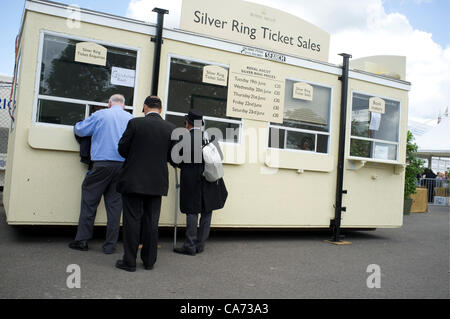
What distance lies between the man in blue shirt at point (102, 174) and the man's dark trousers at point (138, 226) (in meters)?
0.77

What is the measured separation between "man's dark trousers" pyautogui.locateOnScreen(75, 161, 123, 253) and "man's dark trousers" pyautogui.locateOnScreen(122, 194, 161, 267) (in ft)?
2.50

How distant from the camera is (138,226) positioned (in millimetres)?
4484

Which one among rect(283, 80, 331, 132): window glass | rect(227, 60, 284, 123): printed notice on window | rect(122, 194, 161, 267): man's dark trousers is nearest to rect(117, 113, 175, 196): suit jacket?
rect(122, 194, 161, 267): man's dark trousers

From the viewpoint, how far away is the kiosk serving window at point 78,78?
536cm

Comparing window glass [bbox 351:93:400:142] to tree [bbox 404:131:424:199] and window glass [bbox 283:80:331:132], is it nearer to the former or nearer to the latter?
window glass [bbox 283:80:331:132]

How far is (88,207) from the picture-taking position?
16.8ft

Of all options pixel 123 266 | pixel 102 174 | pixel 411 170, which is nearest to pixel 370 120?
pixel 102 174

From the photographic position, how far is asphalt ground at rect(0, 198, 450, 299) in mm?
3846

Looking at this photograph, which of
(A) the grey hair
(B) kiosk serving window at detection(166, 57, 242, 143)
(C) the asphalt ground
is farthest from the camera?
(B) kiosk serving window at detection(166, 57, 242, 143)

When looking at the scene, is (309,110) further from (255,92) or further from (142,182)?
(142,182)

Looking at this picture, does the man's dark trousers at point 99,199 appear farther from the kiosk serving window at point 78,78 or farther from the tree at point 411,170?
the tree at point 411,170

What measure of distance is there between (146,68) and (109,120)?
1.12m

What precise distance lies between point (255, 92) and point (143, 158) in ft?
9.01
